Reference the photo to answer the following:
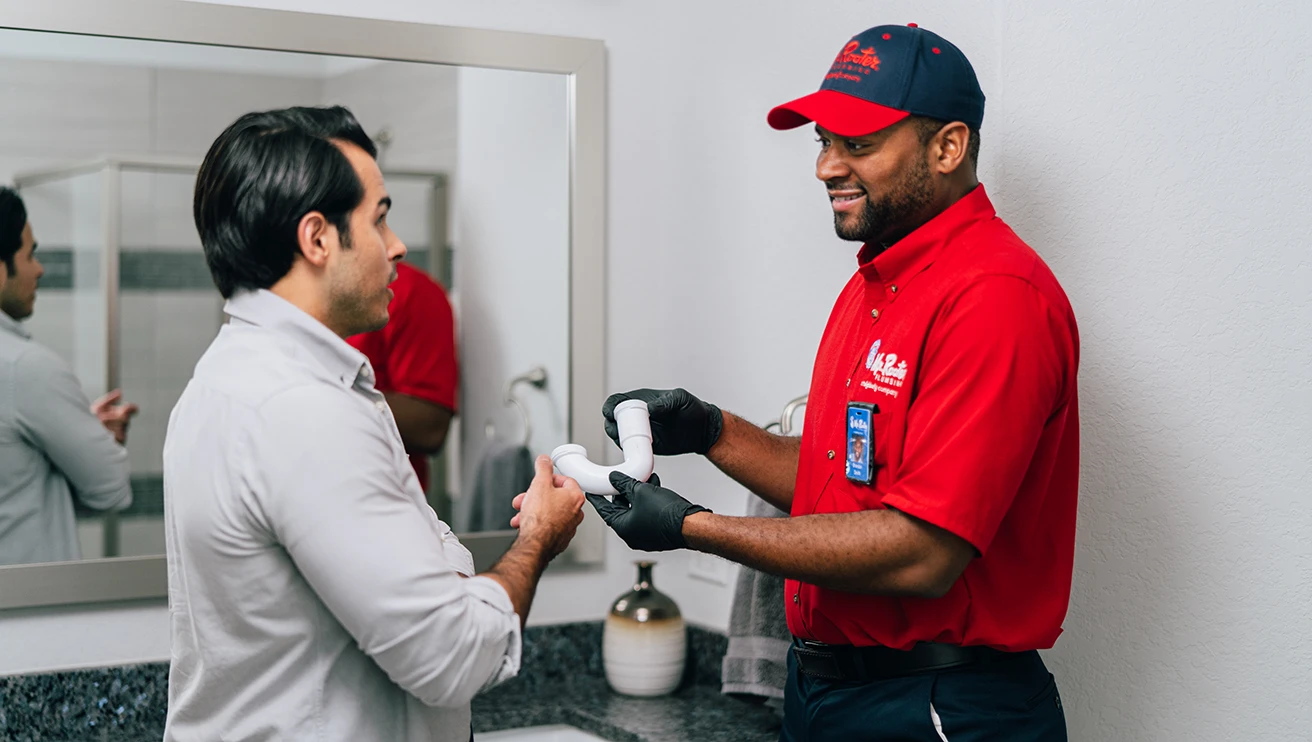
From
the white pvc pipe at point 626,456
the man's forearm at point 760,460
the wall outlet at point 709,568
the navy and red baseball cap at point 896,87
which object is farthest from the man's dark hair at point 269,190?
the wall outlet at point 709,568

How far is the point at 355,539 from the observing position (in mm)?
992

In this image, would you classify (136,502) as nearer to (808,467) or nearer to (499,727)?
(499,727)

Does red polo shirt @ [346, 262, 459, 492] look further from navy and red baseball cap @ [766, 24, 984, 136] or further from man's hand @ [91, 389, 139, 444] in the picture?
navy and red baseball cap @ [766, 24, 984, 136]

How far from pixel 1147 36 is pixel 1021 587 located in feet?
2.20

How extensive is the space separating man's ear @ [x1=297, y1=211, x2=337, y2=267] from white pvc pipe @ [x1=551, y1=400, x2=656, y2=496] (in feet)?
1.51

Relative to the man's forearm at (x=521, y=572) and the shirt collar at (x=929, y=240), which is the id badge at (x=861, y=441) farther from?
the man's forearm at (x=521, y=572)

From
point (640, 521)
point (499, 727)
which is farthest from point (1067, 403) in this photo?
point (499, 727)

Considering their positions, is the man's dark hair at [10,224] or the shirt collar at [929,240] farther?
the man's dark hair at [10,224]

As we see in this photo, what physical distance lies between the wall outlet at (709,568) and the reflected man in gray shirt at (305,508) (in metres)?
1.00

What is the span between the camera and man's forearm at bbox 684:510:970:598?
4.13 ft

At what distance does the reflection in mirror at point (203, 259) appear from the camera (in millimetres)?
1833

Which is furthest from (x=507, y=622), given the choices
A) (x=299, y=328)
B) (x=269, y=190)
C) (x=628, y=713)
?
(x=628, y=713)

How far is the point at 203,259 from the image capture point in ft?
6.32

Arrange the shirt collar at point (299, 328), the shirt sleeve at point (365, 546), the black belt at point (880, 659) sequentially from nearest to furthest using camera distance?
the shirt sleeve at point (365, 546) → the shirt collar at point (299, 328) → the black belt at point (880, 659)
